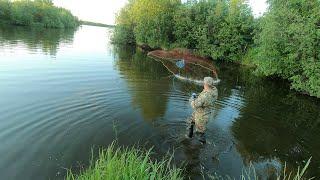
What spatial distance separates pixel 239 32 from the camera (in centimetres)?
3956

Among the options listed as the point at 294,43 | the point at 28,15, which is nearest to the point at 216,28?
the point at 294,43

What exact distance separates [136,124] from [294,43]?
16.1 m

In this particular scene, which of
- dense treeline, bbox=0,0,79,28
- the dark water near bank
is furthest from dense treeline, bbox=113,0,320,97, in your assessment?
dense treeline, bbox=0,0,79,28

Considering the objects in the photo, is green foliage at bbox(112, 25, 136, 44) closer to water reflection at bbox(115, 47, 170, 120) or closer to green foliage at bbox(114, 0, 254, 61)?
green foliage at bbox(114, 0, 254, 61)

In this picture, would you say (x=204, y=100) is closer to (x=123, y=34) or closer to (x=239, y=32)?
(x=239, y=32)

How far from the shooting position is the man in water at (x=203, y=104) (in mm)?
10195

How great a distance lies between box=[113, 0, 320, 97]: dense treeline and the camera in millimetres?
21964

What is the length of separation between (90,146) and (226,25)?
33.1m

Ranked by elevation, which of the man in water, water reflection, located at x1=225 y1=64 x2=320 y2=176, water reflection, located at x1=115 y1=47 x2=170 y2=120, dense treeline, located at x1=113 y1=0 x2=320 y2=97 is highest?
dense treeline, located at x1=113 y1=0 x2=320 y2=97

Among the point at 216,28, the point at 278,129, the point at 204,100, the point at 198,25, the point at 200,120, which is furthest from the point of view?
the point at 198,25

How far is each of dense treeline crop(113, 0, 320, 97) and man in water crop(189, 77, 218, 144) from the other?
44.2 feet

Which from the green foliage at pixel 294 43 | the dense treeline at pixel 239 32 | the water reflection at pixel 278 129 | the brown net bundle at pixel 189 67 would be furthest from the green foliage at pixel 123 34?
the water reflection at pixel 278 129

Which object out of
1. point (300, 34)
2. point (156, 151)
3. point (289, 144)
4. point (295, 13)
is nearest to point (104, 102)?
point (156, 151)

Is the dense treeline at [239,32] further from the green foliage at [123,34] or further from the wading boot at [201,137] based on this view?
the wading boot at [201,137]
